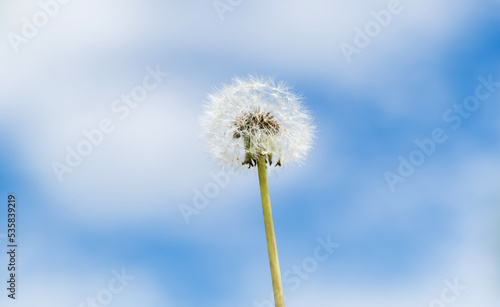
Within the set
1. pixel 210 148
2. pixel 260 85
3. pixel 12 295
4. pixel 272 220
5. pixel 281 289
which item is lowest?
pixel 281 289

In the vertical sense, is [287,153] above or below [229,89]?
below

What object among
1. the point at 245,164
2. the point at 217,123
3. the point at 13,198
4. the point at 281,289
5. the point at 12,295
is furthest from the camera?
the point at 13,198

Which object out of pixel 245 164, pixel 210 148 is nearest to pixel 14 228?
pixel 210 148

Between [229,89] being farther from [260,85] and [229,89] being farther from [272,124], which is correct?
[272,124]

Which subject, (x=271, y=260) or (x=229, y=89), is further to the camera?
(x=229, y=89)

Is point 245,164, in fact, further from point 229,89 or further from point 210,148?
point 229,89

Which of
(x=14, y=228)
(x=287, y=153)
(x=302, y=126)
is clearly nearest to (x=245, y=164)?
(x=287, y=153)

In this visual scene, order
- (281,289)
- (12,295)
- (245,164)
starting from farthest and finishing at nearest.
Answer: (12,295) → (245,164) → (281,289)
